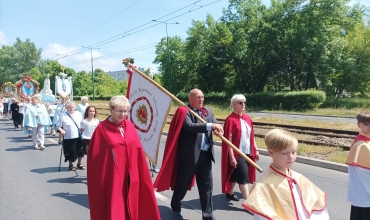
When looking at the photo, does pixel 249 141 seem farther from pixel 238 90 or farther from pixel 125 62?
pixel 238 90

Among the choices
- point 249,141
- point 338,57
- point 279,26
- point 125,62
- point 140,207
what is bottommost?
point 140,207

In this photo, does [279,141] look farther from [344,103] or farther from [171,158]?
[344,103]

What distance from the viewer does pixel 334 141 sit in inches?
457

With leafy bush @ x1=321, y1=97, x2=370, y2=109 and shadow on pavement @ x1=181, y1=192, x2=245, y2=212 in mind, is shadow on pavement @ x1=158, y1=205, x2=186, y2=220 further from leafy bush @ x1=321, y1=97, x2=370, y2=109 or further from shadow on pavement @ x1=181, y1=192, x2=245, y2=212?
leafy bush @ x1=321, y1=97, x2=370, y2=109

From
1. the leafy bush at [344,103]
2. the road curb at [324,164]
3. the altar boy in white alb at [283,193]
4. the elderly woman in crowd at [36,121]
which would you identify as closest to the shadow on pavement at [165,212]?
the altar boy in white alb at [283,193]

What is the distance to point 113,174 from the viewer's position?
351cm

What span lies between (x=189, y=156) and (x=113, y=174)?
1.45m

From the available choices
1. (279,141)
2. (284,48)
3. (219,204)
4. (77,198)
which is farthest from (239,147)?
(284,48)

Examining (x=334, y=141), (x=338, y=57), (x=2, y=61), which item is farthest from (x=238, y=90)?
A: (x=2, y=61)

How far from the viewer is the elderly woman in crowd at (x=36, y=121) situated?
1212cm

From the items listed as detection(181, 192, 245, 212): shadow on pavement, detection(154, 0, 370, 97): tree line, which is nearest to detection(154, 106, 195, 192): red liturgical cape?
detection(181, 192, 245, 212): shadow on pavement

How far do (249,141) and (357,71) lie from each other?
33.6 m

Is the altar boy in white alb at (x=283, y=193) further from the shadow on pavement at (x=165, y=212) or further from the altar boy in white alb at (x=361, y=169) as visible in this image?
the shadow on pavement at (x=165, y=212)

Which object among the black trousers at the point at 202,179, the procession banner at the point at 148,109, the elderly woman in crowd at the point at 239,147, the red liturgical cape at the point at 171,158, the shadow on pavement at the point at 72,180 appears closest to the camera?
the black trousers at the point at 202,179
